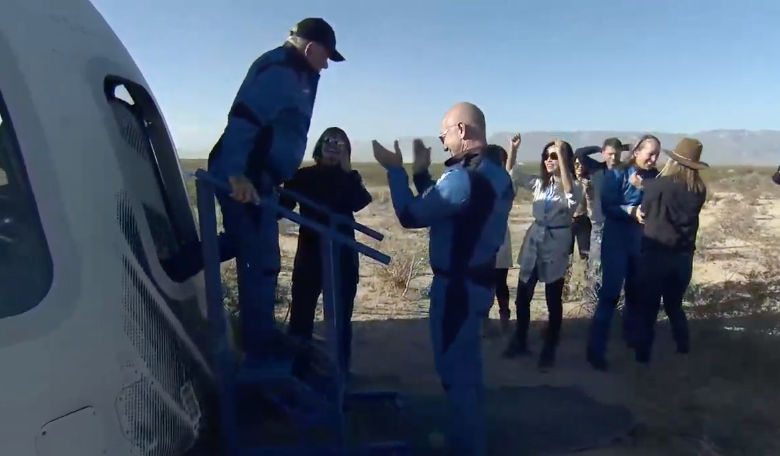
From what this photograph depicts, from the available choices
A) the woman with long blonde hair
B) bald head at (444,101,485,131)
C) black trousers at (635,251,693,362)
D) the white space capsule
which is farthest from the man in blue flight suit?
black trousers at (635,251,693,362)

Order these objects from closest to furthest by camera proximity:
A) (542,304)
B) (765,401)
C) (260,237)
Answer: (260,237)
(765,401)
(542,304)

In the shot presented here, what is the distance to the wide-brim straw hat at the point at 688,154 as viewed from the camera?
5566mm

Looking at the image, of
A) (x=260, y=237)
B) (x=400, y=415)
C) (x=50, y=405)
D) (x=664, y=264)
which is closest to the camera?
(x=50, y=405)

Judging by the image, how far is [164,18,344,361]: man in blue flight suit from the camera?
3279 mm

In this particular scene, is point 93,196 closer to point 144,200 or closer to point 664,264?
point 144,200

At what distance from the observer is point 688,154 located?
5.61m

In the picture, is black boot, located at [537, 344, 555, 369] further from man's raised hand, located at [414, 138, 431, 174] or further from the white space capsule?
the white space capsule

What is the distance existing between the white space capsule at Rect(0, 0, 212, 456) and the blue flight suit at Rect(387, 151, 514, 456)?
126cm

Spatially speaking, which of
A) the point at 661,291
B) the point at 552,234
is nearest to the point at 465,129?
the point at 552,234

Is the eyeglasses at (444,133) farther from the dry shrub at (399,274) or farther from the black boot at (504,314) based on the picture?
the dry shrub at (399,274)

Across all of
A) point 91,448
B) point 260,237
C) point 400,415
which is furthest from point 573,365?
point 91,448

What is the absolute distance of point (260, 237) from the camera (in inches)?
137

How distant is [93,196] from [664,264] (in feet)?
15.4

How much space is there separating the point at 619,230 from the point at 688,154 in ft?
2.67
